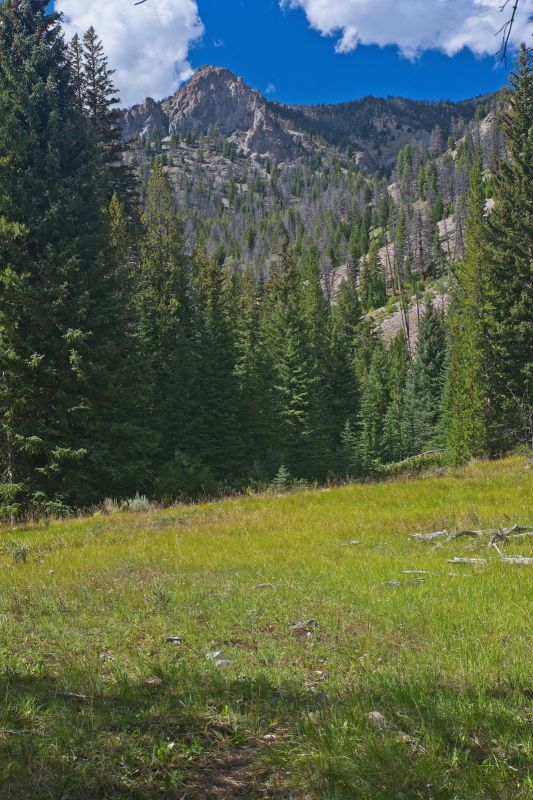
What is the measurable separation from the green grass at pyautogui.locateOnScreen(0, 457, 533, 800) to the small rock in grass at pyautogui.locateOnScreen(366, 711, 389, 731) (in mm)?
52

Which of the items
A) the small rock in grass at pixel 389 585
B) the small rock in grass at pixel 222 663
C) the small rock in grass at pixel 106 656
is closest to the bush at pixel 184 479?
the small rock in grass at pixel 389 585

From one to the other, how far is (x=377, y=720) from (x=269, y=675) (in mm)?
1343

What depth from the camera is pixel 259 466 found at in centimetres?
3625

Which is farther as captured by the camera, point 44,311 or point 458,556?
point 44,311

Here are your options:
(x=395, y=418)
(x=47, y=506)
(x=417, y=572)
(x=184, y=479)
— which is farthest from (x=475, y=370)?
(x=395, y=418)

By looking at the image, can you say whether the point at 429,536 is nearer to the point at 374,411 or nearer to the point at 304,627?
the point at 304,627

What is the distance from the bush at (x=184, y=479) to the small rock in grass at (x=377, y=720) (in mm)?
20785

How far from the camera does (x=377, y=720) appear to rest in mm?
3432

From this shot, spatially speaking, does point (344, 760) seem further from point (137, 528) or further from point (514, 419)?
point (514, 419)

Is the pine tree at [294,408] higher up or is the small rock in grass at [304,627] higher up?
the pine tree at [294,408]

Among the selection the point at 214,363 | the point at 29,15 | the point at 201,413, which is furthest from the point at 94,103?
the point at 201,413

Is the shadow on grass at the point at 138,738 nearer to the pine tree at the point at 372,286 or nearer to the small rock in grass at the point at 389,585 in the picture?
the small rock in grass at the point at 389,585

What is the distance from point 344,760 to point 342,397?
54.8 meters

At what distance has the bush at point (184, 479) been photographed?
24.9 meters
